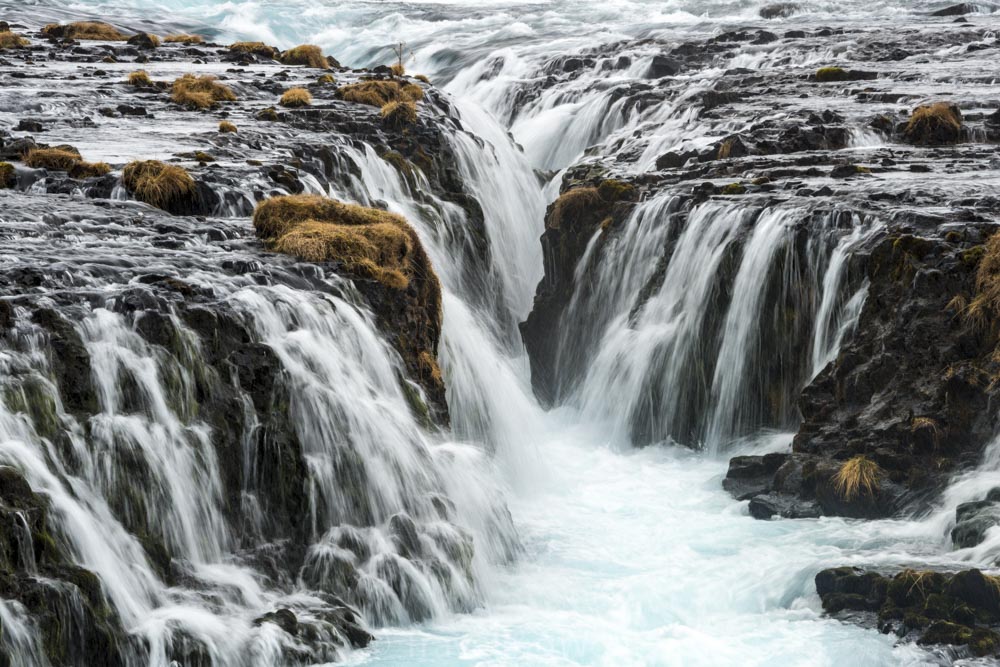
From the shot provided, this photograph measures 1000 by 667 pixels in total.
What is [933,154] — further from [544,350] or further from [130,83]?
[130,83]

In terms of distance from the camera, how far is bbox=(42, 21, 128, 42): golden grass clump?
4272 cm

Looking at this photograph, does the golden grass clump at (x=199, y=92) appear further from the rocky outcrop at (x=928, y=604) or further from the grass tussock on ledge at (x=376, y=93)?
the rocky outcrop at (x=928, y=604)

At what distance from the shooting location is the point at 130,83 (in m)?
30.6

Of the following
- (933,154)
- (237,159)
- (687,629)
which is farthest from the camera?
(933,154)

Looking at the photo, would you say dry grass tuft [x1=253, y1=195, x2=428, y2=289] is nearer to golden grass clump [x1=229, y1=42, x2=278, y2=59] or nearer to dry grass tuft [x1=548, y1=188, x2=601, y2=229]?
dry grass tuft [x1=548, y1=188, x2=601, y2=229]

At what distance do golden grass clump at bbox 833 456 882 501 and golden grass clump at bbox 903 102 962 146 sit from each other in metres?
11.5

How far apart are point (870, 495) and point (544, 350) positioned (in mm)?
9771

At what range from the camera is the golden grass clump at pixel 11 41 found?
37294 millimetres

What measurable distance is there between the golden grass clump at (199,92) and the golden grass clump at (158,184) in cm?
901

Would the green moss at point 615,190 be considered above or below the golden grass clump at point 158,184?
below

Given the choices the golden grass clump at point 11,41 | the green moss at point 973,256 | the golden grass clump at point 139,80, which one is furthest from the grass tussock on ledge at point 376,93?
the green moss at point 973,256

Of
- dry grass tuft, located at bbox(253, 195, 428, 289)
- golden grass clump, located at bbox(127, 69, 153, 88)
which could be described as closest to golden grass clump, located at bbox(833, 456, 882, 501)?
dry grass tuft, located at bbox(253, 195, 428, 289)

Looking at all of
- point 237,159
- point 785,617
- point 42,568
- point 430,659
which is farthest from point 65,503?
point 237,159

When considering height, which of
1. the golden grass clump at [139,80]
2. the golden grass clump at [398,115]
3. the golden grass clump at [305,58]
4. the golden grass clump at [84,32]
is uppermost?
the golden grass clump at [84,32]
